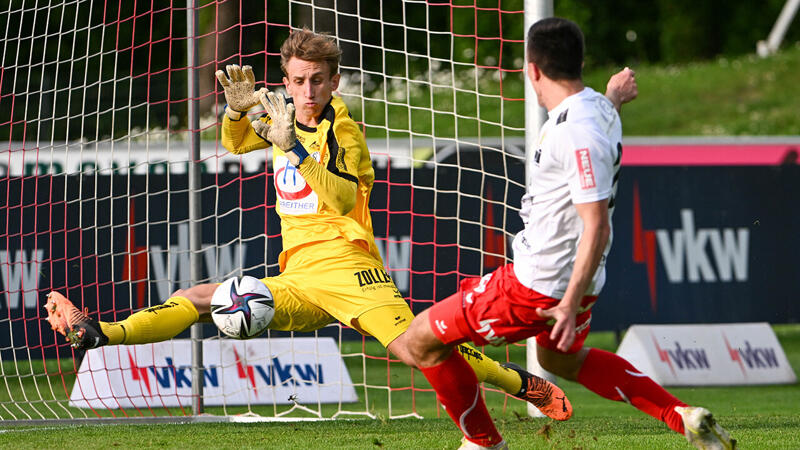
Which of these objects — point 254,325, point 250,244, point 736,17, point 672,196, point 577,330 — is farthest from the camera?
point 736,17

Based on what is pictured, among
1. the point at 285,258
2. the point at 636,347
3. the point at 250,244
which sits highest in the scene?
the point at 285,258

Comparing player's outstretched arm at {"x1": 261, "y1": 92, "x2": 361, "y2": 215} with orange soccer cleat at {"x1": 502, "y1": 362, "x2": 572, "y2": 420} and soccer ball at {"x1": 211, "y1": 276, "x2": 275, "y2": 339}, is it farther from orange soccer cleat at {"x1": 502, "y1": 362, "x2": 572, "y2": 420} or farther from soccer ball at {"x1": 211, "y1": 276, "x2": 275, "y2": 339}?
orange soccer cleat at {"x1": 502, "y1": 362, "x2": 572, "y2": 420}

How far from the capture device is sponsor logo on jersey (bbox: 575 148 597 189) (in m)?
3.74

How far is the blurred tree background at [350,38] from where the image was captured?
13633 millimetres

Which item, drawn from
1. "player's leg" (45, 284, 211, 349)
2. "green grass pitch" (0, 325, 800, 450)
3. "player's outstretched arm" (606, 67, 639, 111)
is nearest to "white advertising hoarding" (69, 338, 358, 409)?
"green grass pitch" (0, 325, 800, 450)

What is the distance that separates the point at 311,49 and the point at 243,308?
126 centimetres

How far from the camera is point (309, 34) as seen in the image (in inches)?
210

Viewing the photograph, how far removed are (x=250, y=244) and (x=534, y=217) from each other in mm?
5912

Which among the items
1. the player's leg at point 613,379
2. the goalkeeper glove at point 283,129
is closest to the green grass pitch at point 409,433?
the player's leg at point 613,379

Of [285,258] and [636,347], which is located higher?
[285,258]

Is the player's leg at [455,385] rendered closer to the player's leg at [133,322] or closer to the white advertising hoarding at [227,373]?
the player's leg at [133,322]

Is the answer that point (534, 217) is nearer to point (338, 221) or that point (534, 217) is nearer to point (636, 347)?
point (338, 221)

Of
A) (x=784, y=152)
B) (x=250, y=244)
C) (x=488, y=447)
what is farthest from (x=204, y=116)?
(x=488, y=447)

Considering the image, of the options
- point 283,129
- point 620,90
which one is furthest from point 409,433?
point 620,90
